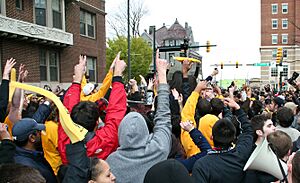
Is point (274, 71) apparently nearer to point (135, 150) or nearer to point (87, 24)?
point (87, 24)

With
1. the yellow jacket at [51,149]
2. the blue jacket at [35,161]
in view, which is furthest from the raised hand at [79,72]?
the blue jacket at [35,161]

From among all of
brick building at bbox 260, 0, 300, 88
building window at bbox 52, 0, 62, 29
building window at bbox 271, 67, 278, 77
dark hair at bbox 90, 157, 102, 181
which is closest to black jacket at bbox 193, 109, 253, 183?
dark hair at bbox 90, 157, 102, 181

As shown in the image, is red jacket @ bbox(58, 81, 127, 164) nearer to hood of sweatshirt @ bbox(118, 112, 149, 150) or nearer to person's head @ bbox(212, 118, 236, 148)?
hood of sweatshirt @ bbox(118, 112, 149, 150)

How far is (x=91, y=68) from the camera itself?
24.4 meters

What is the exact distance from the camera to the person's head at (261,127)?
3.84 meters

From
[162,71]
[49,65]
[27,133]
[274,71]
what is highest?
[274,71]

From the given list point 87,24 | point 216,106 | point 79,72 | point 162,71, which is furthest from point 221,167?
point 87,24

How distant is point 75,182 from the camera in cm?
261

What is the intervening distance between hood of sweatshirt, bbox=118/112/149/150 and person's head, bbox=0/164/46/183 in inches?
38.3

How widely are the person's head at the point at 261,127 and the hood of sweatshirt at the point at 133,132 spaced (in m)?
1.65

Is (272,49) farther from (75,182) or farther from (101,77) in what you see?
(75,182)

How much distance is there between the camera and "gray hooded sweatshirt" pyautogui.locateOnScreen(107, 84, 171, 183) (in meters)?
2.80

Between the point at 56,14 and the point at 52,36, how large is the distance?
1.82 m

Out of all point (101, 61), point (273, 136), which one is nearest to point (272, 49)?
point (101, 61)
